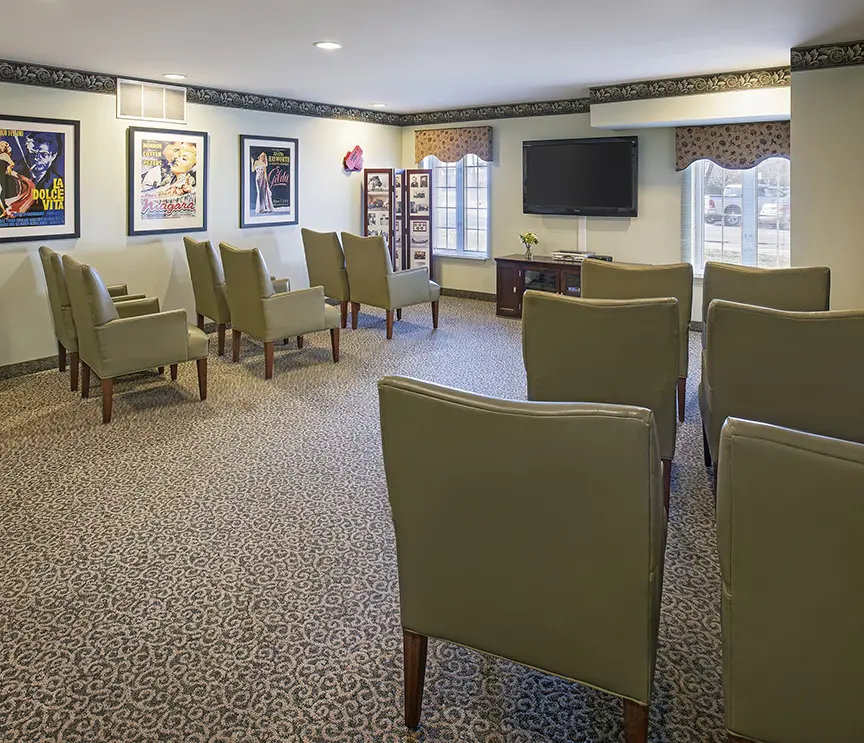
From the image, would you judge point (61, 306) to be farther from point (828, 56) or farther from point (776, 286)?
point (828, 56)

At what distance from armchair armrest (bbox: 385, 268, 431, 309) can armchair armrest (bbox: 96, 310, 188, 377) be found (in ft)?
7.96

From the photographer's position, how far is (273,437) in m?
4.24

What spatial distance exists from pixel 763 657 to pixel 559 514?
18.1 inches

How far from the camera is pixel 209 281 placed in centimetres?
605

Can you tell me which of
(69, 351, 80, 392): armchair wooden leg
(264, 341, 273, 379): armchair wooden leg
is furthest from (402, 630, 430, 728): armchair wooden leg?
(69, 351, 80, 392): armchair wooden leg

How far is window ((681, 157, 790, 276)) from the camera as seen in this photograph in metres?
6.62

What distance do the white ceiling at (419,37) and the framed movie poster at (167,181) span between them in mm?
542

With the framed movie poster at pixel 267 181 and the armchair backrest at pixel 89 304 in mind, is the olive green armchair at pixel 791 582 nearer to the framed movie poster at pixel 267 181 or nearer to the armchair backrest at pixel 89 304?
the armchair backrest at pixel 89 304

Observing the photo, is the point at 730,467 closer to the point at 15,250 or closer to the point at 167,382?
the point at 167,382

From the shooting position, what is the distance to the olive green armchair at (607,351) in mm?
2889

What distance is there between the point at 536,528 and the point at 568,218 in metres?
6.90

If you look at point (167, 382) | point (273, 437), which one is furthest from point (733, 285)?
point (167, 382)

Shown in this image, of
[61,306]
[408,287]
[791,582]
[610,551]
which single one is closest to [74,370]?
[61,306]

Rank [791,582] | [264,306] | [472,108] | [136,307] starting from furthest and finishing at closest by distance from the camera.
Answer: [472,108] → [264,306] → [136,307] → [791,582]
